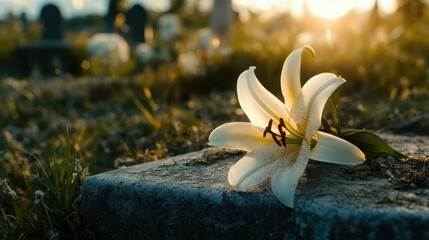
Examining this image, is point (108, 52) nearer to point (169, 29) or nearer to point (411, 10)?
point (169, 29)

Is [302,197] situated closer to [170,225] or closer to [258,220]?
[258,220]

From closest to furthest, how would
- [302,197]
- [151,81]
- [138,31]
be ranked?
[302,197]
[151,81]
[138,31]

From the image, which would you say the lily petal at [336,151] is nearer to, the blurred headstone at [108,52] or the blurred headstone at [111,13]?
the blurred headstone at [108,52]

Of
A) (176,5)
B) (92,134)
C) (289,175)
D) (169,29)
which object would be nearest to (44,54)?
(169,29)

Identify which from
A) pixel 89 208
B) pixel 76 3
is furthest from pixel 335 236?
pixel 76 3

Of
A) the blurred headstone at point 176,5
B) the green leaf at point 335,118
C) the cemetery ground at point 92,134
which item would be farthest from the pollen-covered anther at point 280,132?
the blurred headstone at point 176,5

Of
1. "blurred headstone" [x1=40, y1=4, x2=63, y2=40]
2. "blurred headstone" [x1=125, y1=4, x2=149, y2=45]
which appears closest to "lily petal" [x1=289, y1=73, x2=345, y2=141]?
"blurred headstone" [x1=40, y1=4, x2=63, y2=40]
